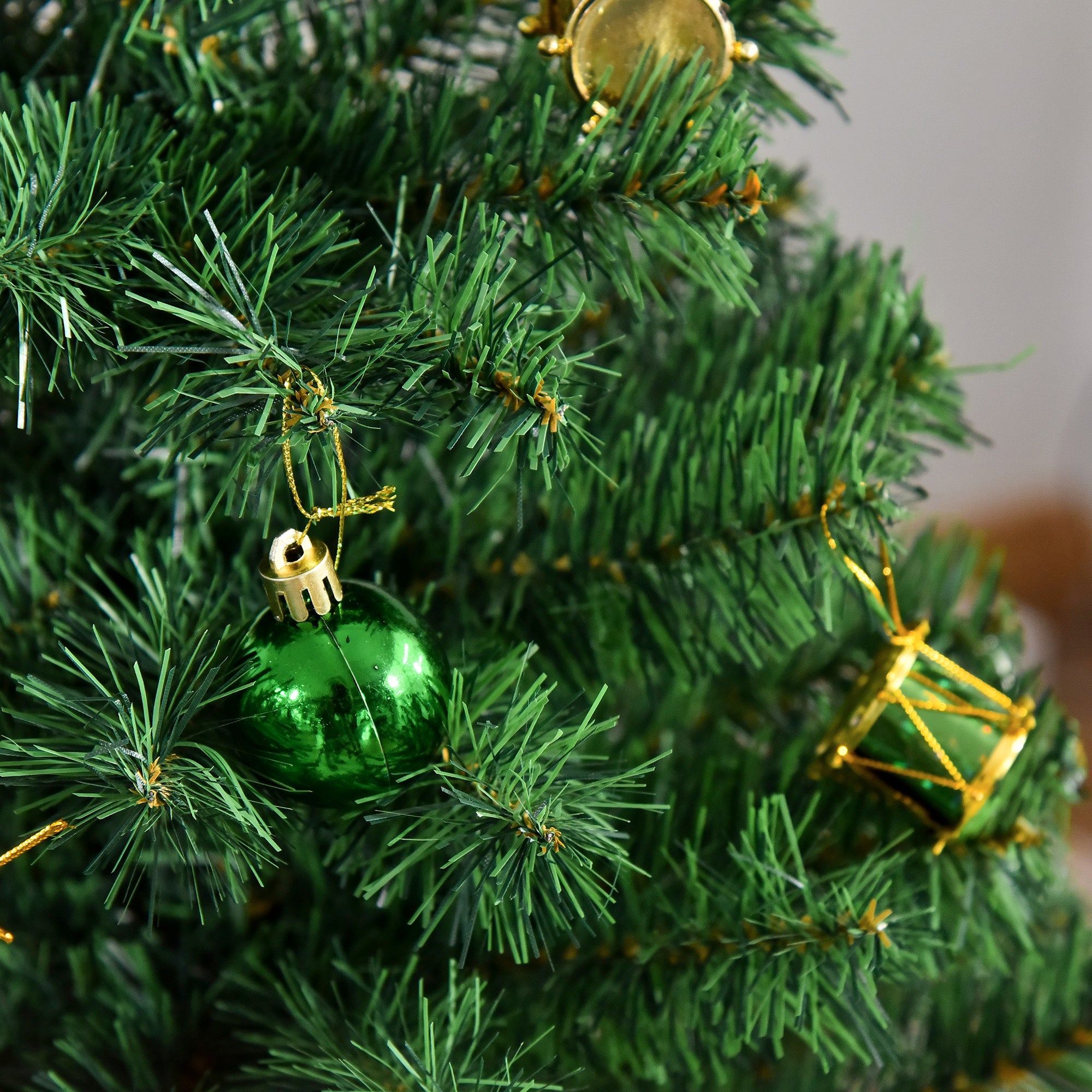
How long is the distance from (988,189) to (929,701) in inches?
32.7

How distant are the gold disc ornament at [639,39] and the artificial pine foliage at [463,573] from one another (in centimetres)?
1

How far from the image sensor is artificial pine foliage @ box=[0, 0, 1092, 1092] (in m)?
0.23

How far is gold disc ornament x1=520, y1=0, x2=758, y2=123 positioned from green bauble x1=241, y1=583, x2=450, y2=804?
0.15 meters

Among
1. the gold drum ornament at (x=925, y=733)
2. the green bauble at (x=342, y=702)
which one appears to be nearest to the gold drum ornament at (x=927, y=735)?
the gold drum ornament at (x=925, y=733)

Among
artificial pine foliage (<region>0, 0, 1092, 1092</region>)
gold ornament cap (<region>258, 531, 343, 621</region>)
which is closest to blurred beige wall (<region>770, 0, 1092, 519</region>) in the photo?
artificial pine foliage (<region>0, 0, 1092, 1092</region>)

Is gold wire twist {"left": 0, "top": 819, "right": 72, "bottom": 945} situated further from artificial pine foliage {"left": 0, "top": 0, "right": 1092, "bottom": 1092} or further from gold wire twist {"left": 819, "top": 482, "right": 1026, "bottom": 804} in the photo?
gold wire twist {"left": 819, "top": 482, "right": 1026, "bottom": 804}

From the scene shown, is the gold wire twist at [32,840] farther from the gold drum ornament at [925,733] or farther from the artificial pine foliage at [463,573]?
the gold drum ornament at [925,733]

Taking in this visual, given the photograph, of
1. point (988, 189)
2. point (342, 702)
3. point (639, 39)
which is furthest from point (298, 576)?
point (988, 189)

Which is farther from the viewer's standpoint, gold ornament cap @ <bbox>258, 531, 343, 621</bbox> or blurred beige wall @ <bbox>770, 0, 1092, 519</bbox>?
blurred beige wall @ <bbox>770, 0, 1092, 519</bbox>

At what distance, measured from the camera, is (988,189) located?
99cm

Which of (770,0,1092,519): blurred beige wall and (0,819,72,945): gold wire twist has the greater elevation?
(770,0,1092,519): blurred beige wall

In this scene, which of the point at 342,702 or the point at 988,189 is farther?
the point at 988,189

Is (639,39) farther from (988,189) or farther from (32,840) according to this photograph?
(988,189)

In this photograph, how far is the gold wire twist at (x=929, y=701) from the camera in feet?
1.01
